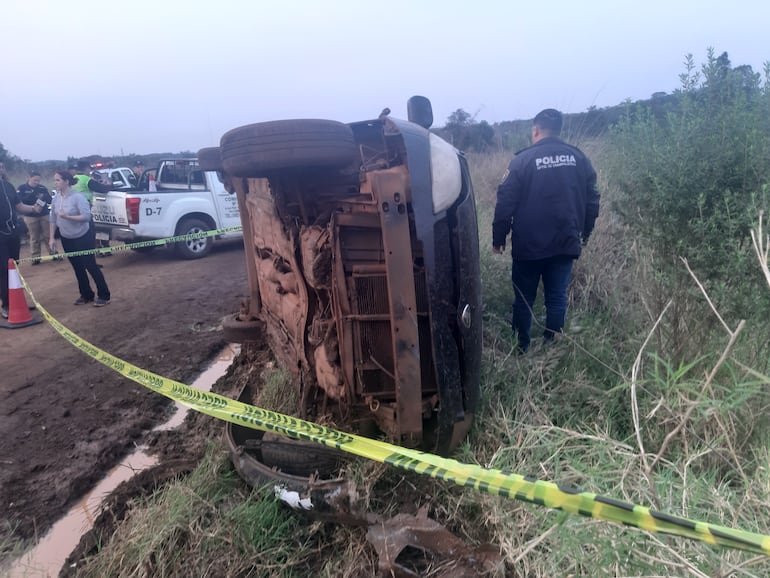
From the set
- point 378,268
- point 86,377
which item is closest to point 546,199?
point 378,268

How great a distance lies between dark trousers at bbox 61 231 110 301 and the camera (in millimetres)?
7262

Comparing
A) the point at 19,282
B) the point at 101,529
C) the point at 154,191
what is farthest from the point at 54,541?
the point at 154,191

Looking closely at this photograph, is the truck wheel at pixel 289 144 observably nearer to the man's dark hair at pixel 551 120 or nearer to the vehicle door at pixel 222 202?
the man's dark hair at pixel 551 120

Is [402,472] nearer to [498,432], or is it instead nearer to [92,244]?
[498,432]

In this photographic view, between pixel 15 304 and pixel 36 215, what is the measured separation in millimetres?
4089

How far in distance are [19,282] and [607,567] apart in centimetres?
735

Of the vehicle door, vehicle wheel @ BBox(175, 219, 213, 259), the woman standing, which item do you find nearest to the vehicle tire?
the woman standing

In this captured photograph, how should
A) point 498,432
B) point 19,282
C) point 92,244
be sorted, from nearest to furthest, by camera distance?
point 498,432 < point 19,282 < point 92,244

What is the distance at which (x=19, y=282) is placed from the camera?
21.9ft

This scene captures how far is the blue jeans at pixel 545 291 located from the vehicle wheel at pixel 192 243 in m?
8.26

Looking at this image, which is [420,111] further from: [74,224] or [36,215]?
[36,215]

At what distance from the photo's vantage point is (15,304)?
663cm

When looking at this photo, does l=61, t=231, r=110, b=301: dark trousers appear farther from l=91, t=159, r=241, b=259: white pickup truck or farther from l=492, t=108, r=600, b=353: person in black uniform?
l=492, t=108, r=600, b=353: person in black uniform

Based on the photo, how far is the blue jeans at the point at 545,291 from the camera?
406 cm
